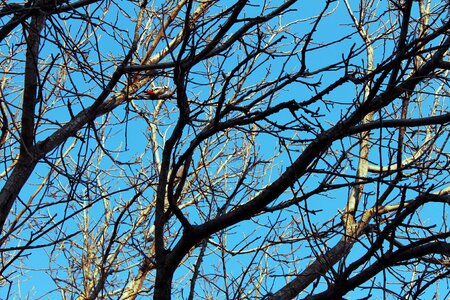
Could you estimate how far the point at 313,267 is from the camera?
4434mm

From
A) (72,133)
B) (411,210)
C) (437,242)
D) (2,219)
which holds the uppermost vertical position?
(72,133)

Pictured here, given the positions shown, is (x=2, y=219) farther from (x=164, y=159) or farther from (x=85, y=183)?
(x=164, y=159)

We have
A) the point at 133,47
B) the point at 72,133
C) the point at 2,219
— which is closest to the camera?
the point at 2,219

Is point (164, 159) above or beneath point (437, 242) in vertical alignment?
above

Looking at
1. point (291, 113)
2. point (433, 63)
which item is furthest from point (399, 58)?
point (291, 113)

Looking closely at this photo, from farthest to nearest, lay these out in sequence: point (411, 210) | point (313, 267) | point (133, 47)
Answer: point (313, 267) < point (133, 47) < point (411, 210)

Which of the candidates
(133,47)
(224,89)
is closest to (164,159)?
(224,89)

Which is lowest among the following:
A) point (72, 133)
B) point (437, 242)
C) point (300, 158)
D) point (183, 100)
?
point (437, 242)

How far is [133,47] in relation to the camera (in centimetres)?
335

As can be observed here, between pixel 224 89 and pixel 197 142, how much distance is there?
0.29 metres

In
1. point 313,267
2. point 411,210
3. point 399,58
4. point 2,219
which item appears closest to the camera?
point 399,58

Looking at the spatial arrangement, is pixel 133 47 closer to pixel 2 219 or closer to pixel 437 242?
pixel 2 219

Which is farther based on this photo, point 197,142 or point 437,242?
point 197,142

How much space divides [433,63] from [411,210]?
706mm
